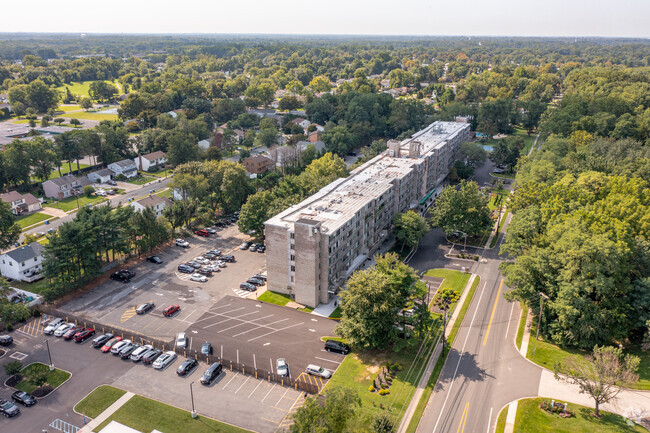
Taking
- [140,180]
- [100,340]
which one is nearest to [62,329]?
[100,340]

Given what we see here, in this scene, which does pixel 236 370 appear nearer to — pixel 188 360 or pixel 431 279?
pixel 188 360

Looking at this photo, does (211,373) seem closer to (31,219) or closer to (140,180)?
(31,219)

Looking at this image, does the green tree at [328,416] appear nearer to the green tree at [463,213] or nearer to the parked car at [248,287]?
the parked car at [248,287]

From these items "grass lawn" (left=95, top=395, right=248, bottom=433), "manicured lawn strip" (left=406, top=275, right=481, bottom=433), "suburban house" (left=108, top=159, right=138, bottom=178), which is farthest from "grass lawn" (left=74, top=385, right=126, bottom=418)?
"suburban house" (left=108, top=159, right=138, bottom=178)

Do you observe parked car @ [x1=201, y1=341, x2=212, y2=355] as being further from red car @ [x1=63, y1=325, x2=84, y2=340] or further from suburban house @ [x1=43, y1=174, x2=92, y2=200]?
suburban house @ [x1=43, y1=174, x2=92, y2=200]

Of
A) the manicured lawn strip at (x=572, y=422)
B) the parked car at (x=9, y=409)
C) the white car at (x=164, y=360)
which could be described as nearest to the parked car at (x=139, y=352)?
the white car at (x=164, y=360)

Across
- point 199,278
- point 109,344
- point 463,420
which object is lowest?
point 463,420
